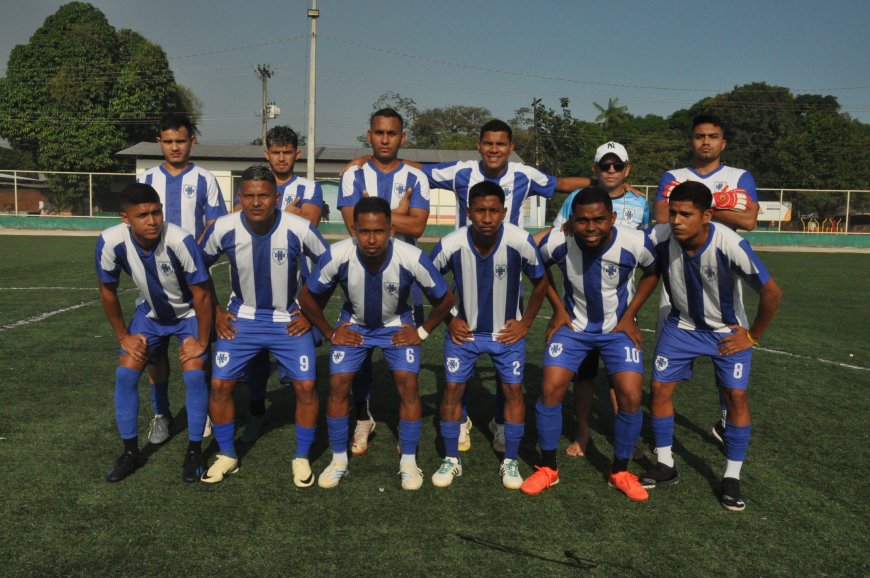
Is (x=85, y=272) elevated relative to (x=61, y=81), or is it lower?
lower

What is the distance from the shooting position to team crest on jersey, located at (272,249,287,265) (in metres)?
4.38

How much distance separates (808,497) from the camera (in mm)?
4078

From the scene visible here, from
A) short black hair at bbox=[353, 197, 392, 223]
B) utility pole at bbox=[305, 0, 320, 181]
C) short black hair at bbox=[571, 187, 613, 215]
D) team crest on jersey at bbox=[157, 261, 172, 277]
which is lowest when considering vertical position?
team crest on jersey at bbox=[157, 261, 172, 277]

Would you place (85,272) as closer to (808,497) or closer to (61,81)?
(808,497)

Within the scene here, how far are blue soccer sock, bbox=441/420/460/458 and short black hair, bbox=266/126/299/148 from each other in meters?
2.49

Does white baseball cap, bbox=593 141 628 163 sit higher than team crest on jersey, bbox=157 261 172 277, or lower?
higher

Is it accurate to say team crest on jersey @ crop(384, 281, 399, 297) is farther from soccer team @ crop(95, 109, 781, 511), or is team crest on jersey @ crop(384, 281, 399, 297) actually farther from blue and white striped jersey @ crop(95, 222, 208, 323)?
blue and white striped jersey @ crop(95, 222, 208, 323)

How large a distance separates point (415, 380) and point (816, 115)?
57798 mm

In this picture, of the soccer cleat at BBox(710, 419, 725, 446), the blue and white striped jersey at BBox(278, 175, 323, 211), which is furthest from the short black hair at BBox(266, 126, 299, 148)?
the soccer cleat at BBox(710, 419, 725, 446)

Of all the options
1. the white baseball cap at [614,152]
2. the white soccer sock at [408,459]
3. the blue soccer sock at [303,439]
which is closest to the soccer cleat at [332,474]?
the blue soccer sock at [303,439]

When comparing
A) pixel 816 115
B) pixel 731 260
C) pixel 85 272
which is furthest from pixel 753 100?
pixel 731 260

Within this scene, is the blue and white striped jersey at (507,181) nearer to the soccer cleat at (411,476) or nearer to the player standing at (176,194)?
the player standing at (176,194)

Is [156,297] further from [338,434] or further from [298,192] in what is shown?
[338,434]

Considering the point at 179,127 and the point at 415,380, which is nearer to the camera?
the point at 415,380
